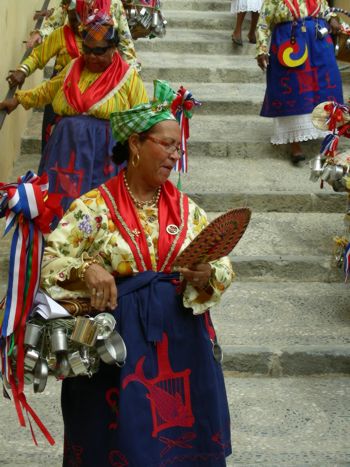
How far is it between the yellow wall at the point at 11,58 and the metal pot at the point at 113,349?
4.45m

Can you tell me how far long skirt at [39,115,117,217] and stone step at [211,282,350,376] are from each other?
1.09 metres

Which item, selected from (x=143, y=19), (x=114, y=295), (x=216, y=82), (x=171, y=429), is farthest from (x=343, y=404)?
(x=216, y=82)

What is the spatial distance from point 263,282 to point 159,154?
325 centimetres

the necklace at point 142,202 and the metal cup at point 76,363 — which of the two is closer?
the metal cup at point 76,363

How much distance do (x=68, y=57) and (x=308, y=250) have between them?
2032 mm

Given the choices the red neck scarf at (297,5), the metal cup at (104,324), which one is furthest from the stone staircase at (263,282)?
the metal cup at (104,324)

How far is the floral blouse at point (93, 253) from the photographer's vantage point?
3943 millimetres

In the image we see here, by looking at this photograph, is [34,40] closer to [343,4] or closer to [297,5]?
[297,5]

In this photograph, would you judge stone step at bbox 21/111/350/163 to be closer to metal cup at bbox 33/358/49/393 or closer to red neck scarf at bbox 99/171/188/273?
red neck scarf at bbox 99/171/188/273

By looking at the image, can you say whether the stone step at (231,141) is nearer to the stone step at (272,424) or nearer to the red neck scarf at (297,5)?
the red neck scarf at (297,5)

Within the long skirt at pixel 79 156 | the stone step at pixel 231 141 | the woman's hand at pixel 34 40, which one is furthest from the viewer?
the stone step at pixel 231 141

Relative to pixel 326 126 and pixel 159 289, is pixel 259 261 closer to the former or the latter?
pixel 326 126

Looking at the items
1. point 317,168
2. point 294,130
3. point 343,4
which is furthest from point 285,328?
point 343,4

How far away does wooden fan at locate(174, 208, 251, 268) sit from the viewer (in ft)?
12.4
